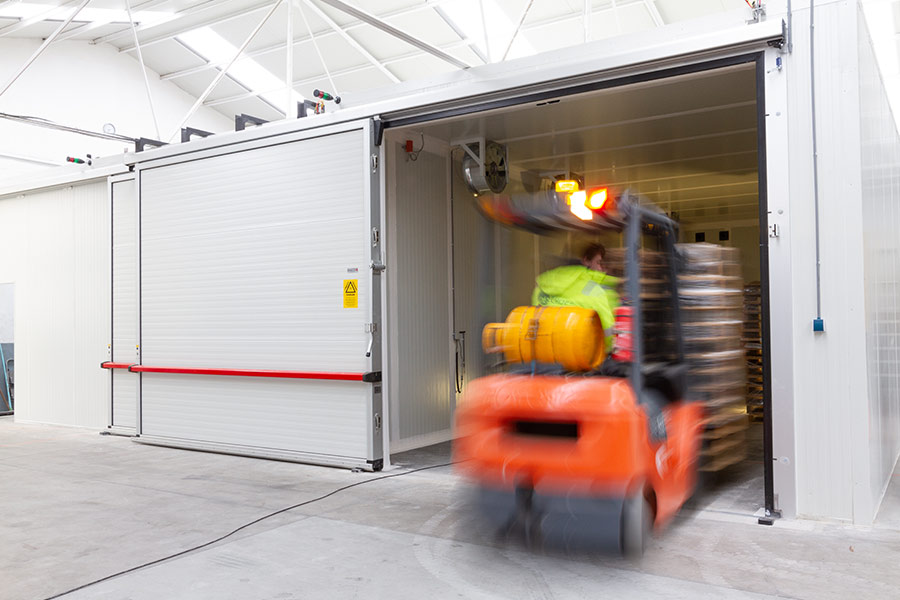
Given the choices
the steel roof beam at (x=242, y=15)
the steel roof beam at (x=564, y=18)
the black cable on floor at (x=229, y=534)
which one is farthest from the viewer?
the steel roof beam at (x=242, y=15)

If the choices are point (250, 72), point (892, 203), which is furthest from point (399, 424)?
point (250, 72)

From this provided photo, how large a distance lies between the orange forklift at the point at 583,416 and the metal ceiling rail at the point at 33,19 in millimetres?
12449

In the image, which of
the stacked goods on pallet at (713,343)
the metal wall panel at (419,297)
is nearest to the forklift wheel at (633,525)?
the stacked goods on pallet at (713,343)

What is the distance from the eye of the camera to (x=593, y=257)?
199 inches

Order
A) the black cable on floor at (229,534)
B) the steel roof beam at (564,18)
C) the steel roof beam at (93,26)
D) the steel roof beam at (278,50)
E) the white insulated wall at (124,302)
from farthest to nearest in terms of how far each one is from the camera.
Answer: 1. the steel roof beam at (278,50)
2. the steel roof beam at (93,26)
3. the steel roof beam at (564,18)
4. the white insulated wall at (124,302)
5. the black cable on floor at (229,534)

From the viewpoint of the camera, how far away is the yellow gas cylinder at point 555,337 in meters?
4.64

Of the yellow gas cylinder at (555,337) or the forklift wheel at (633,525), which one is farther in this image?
the yellow gas cylinder at (555,337)

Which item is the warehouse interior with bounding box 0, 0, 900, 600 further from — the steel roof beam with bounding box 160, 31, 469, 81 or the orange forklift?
the steel roof beam with bounding box 160, 31, 469, 81

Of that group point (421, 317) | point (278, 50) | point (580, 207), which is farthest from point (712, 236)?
point (580, 207)

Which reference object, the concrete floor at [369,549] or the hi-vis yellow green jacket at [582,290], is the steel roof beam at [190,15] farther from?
the hi-vis yellow green jacket at [582,290]

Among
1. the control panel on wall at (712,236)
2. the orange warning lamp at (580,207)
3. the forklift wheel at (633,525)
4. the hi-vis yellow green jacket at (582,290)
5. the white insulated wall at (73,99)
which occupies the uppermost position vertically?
the white insulated wall at (73,99)

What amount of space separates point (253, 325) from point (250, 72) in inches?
552

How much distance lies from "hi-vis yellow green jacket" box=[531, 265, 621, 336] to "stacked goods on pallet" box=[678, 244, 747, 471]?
111 cm

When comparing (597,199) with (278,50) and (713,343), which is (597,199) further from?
(278,50)
